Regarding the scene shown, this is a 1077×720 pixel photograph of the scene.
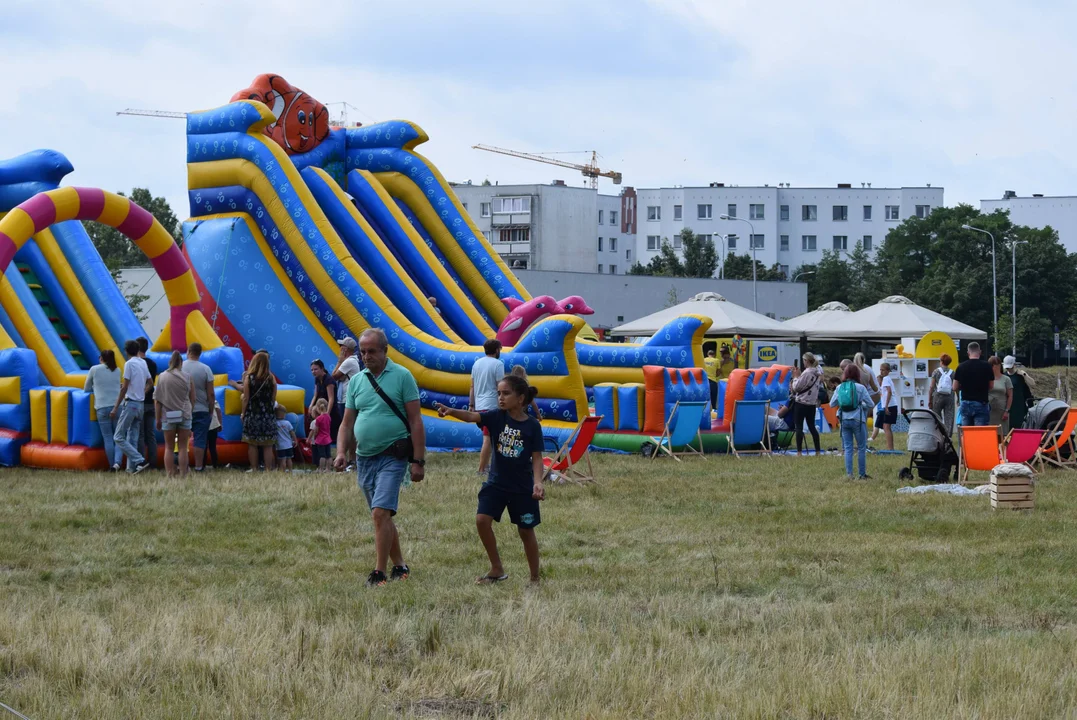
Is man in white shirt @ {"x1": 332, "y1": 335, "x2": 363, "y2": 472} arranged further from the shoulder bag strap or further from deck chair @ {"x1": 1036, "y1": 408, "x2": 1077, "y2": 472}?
deck chair @ {"x1": 1036, "y1": 408, "x2": 1077, "y2": 472}

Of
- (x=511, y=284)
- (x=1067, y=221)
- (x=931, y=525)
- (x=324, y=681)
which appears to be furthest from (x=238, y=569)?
(x=1067, y=221)

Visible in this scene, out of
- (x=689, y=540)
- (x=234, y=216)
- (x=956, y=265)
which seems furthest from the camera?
(x=956, y=265)

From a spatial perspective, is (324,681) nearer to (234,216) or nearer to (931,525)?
(931,525)

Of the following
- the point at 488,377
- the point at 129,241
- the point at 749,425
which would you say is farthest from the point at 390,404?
the point at 129,241

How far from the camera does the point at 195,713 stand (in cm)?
443

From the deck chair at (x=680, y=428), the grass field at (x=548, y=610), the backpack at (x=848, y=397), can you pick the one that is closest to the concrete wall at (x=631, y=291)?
the deck chair at (x=680, y=428)

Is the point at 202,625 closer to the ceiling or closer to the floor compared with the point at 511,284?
closer to the floor

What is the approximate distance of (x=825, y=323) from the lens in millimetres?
29281

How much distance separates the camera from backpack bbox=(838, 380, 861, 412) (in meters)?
12.3

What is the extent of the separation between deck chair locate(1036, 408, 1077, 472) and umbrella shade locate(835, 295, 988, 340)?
536 inches

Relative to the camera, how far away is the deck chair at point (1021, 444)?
477 inches

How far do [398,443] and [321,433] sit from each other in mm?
6353

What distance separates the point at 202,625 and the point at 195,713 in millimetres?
1215

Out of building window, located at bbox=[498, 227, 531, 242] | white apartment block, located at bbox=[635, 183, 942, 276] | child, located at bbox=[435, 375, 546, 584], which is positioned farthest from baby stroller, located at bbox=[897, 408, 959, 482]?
white apartment block, located at bbox=[635, 183, 942, 276]
